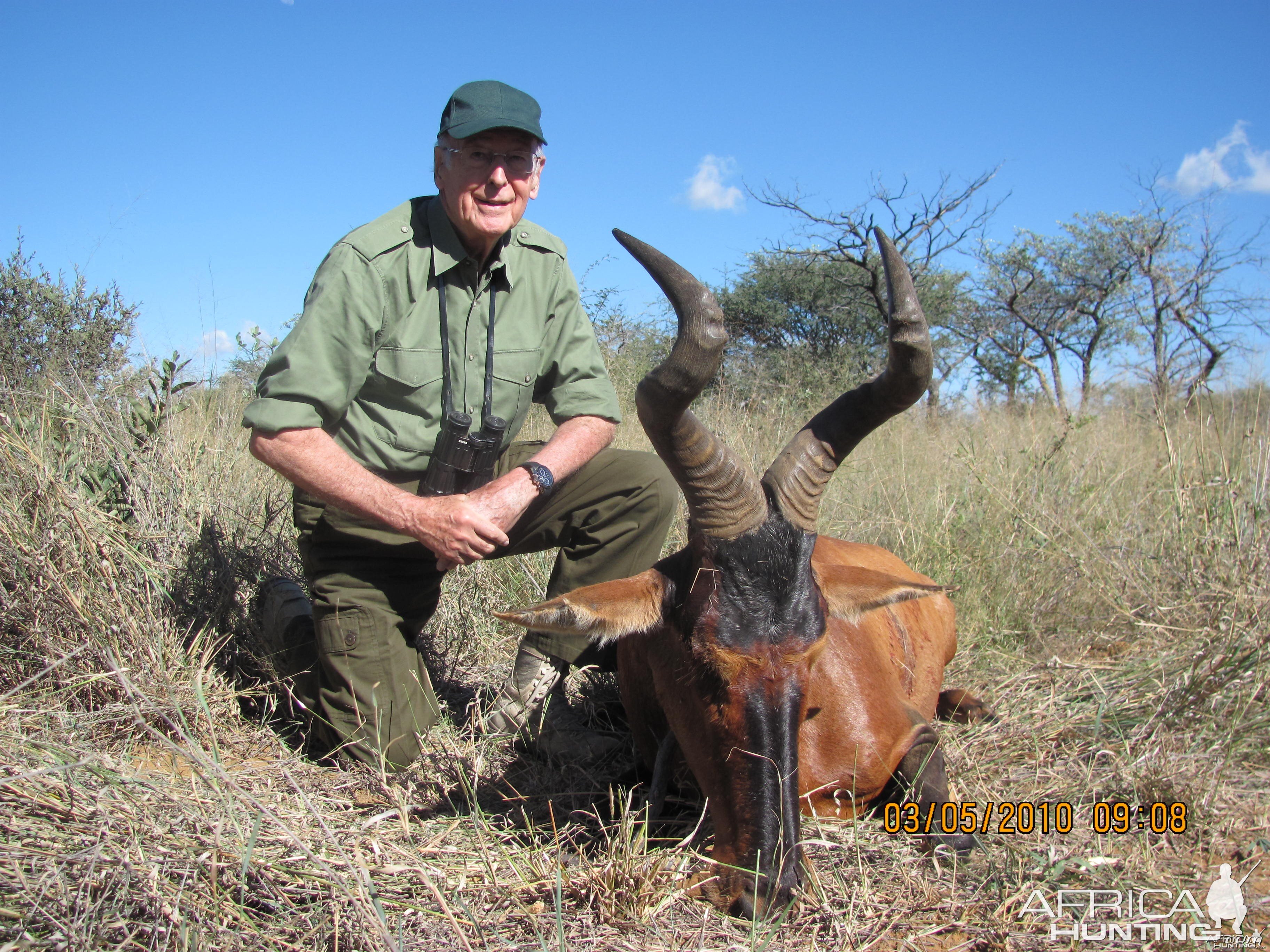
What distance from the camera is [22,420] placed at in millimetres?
3879

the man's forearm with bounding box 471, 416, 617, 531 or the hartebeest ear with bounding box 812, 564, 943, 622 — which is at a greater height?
Result: the man's forearm with bounding box 471, 416, 617, 531

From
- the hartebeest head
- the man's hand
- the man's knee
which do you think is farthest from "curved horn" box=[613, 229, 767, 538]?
the man's knee

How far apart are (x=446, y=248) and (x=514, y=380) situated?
2.12ft

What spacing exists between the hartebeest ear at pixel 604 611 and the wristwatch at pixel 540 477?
95cm

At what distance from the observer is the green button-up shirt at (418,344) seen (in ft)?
11.5

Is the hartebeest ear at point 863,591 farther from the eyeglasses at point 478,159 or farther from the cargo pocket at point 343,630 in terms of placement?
the eyeglasses at point 478,159

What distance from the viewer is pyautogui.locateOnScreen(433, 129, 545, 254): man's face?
382 centimetres

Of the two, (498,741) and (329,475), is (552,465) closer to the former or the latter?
(329,475)

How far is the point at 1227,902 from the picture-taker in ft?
8.77

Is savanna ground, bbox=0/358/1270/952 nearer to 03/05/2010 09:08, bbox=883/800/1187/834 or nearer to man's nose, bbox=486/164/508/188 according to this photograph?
03/05/2010 09:08, bbox=883/800/1187/834

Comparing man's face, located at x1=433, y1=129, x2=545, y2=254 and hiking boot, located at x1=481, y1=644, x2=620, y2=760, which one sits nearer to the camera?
hiking boot, located at x1=481, y1=644, x2=620, y2=760

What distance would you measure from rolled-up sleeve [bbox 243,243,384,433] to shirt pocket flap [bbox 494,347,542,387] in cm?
55

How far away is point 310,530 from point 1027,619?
3.92 metres

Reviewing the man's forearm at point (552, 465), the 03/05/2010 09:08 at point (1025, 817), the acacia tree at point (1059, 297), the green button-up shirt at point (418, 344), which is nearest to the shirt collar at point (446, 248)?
the green button-up shirt at point (418, 344)
